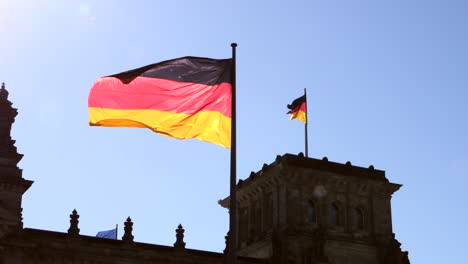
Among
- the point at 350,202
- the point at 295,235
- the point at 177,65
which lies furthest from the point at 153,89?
the point at 350,202

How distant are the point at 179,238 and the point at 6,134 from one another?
630 inches

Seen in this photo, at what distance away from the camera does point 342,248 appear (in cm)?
5259

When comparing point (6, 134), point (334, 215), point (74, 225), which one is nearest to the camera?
point (74, 225)

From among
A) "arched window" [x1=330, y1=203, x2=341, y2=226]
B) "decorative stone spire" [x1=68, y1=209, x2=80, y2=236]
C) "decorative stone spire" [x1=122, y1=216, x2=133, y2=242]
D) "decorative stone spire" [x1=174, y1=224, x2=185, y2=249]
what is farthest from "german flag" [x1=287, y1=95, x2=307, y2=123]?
"decorative stone spire" [x1=68, y1=209, x2=80, y2=236]

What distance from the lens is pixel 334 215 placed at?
54125 mm

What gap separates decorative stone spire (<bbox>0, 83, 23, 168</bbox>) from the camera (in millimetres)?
53031

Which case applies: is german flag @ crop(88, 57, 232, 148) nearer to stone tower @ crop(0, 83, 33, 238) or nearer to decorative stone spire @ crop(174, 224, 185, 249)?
decorative stone spire @ crop(174, 224, 185, 249)

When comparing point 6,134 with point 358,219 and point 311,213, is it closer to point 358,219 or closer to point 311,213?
point 311,213

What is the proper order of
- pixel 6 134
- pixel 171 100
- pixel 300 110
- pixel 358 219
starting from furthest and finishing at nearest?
1. pixel 300 110
2. pixel 358 219
3. pixel 6 134
4. pixel 171 100

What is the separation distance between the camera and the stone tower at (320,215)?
51.3 metres

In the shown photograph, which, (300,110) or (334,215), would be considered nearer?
(334,215)

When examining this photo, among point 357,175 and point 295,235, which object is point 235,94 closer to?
point 295,235

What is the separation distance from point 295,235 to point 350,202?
18.9 feet

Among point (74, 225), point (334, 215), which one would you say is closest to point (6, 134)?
point (74, 225)
